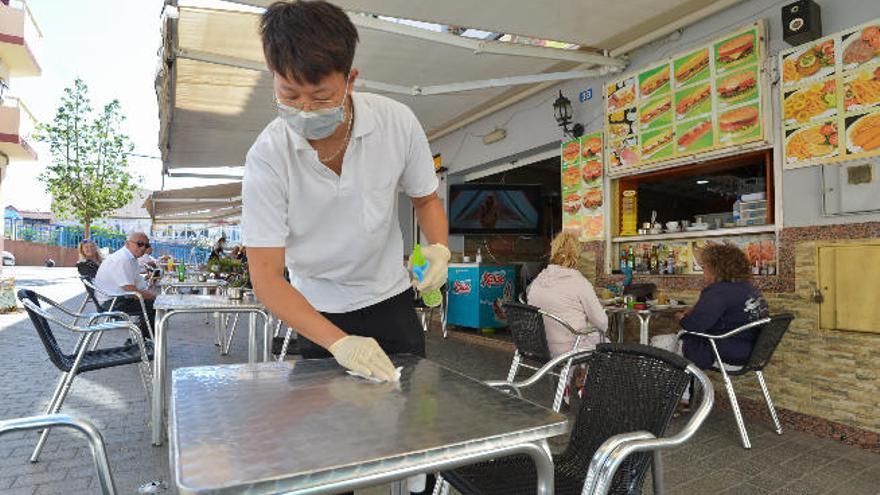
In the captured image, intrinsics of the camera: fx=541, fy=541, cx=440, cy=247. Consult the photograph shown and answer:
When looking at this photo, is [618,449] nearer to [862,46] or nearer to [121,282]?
[862,46]

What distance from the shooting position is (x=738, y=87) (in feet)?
14.0

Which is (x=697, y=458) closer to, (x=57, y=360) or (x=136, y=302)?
(x=57, y=360)

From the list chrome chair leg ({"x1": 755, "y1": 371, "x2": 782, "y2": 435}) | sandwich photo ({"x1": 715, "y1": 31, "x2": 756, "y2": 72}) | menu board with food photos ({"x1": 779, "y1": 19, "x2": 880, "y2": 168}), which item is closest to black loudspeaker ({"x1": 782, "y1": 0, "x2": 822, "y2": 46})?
menu board with food photos ({"x1": 779, "y1": 19, "x2": 880, "y2": 168})

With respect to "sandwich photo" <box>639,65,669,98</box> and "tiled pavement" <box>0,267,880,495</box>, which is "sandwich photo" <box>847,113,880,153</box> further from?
"tiled pavement" <box>0,267,880,495</box>

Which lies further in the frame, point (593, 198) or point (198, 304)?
point (593, 198)

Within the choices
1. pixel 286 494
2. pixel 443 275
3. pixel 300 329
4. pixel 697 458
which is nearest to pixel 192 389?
pixel 300 329

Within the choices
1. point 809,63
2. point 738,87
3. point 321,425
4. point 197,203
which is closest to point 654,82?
point 738,87

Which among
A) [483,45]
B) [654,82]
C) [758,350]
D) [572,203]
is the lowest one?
[758,350]

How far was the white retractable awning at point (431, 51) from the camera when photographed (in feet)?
13.8

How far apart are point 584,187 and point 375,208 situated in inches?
183

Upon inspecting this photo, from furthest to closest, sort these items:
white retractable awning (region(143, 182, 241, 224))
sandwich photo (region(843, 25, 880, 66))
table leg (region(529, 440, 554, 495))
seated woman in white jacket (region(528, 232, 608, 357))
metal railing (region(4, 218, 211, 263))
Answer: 1. metal railing (region(4, 218, 211, 263))
2. white retractable awning (region(143, 182, 241, 224))
3. seated woman in white jacket (region(528, 232, 608, 357))
4. sandwich photo (region(843, 25, 880, 66))
5. table leg (region(529, 440, 554, 495))

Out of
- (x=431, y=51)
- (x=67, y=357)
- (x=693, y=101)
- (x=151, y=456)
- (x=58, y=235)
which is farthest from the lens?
(x=58, y=235)

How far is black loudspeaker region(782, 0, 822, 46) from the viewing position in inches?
146

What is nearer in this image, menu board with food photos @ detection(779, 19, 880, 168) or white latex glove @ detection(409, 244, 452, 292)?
white latex glove @ detection(409, 244, 452, 292)
